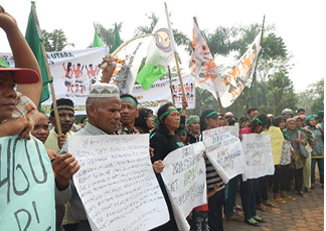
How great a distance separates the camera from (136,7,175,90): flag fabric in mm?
4453

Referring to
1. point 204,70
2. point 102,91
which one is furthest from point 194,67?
point 102,91

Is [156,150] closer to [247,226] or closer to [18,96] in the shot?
[18,96]

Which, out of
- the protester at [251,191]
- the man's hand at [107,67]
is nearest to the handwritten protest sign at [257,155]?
the protester at [251,191]

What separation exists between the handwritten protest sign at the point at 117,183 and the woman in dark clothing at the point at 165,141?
46 cm

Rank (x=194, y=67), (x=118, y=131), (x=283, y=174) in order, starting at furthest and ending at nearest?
(x=283, y=174), (x=194, y=67), (x=118, y=131)

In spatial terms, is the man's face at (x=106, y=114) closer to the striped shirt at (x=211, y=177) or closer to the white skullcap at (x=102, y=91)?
the white skullcap at (x=102, y=91)

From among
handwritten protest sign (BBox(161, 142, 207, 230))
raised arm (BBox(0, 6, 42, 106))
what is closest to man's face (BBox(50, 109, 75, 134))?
handwritten protest sign (BBox(161, 142, 207, 230))

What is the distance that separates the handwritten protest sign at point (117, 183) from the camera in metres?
1.70

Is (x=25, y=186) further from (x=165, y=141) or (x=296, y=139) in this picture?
(x=296, y=139)

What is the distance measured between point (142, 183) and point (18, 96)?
1.17m

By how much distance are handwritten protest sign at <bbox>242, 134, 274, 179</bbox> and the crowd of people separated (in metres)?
0.16

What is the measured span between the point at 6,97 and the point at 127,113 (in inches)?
64.8

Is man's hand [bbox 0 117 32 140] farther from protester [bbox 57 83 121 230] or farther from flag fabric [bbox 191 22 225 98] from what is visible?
flag fabric [bbox 191 22 225 98]

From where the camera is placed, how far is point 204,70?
4.75 meters
